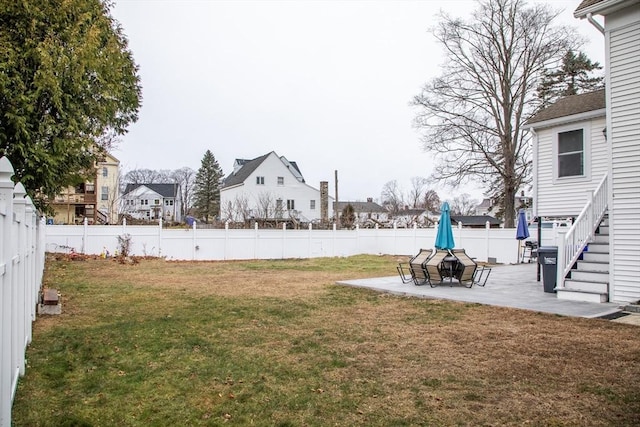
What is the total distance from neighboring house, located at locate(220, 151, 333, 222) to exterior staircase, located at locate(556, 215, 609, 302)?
29.4 metres

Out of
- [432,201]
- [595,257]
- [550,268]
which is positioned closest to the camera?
[595,257]

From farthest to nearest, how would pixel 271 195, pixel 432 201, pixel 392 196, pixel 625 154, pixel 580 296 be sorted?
pixel 392 196 → pixel 432 201 → pixel 271 195 → pixel 580 296 → pixel 625 154

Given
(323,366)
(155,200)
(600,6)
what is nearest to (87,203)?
(155,200)

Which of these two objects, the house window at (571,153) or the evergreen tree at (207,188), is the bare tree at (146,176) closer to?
the evergreen tree at (207,188)

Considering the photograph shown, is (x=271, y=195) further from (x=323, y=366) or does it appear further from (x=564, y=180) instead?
(x=323, y=366)

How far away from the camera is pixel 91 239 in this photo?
Answer: 17.4 meters

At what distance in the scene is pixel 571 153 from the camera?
35.9ft

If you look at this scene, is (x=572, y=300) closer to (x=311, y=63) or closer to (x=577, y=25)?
(x=311, y=63)

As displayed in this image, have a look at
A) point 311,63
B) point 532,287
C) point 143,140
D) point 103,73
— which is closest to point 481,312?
point 532,287

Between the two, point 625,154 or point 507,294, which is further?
point 507,294

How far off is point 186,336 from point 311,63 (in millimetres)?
18715

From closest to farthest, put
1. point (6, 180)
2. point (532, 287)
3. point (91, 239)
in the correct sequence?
point (6, 180) < point (532, 287) < point (91, 239)

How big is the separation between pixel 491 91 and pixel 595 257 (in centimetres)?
1831

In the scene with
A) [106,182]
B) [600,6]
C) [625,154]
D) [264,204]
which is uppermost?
[600,6]
